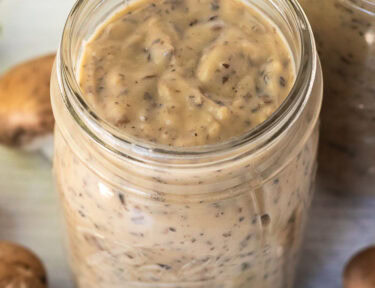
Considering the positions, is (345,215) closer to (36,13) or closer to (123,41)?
(123,41)

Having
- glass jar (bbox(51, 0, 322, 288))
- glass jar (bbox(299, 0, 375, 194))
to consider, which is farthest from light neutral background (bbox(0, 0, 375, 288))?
glass jar (bbox(51, 0, 322, 288))

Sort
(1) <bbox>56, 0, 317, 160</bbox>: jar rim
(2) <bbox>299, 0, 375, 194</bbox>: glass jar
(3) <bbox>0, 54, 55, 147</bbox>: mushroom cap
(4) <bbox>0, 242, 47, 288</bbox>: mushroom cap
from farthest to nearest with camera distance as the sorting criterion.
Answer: (3) <bbox>0, 54, 55, 147</bbox>: mushroom cap
(4) <bbox>0, 242, 47, 288</bbox>: mushroom cap
(2) <bbox>299, 0, 375, 194</bbox>: glass jar
(1) <bbox>56, 0, 317, 160</bbox>: jar rim

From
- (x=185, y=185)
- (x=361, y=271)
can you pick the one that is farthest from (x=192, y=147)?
(x=361, y=271)

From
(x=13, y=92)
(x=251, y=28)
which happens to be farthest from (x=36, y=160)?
(x=251, y=28)

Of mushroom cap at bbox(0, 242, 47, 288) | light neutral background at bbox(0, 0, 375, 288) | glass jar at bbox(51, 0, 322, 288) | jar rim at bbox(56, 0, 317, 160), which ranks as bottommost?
light neutral background at bbox(0, 0, 375, 288)

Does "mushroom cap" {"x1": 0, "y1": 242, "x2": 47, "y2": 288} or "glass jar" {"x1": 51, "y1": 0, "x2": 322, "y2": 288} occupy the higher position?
"glass jar" {"x1": 51, "y1": 0, "x2": 322, "y2": 288}

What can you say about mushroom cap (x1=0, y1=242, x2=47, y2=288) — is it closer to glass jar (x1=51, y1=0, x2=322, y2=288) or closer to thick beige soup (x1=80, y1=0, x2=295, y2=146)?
glass jar (x1=51, y1=0, x2=322, y2=288)
